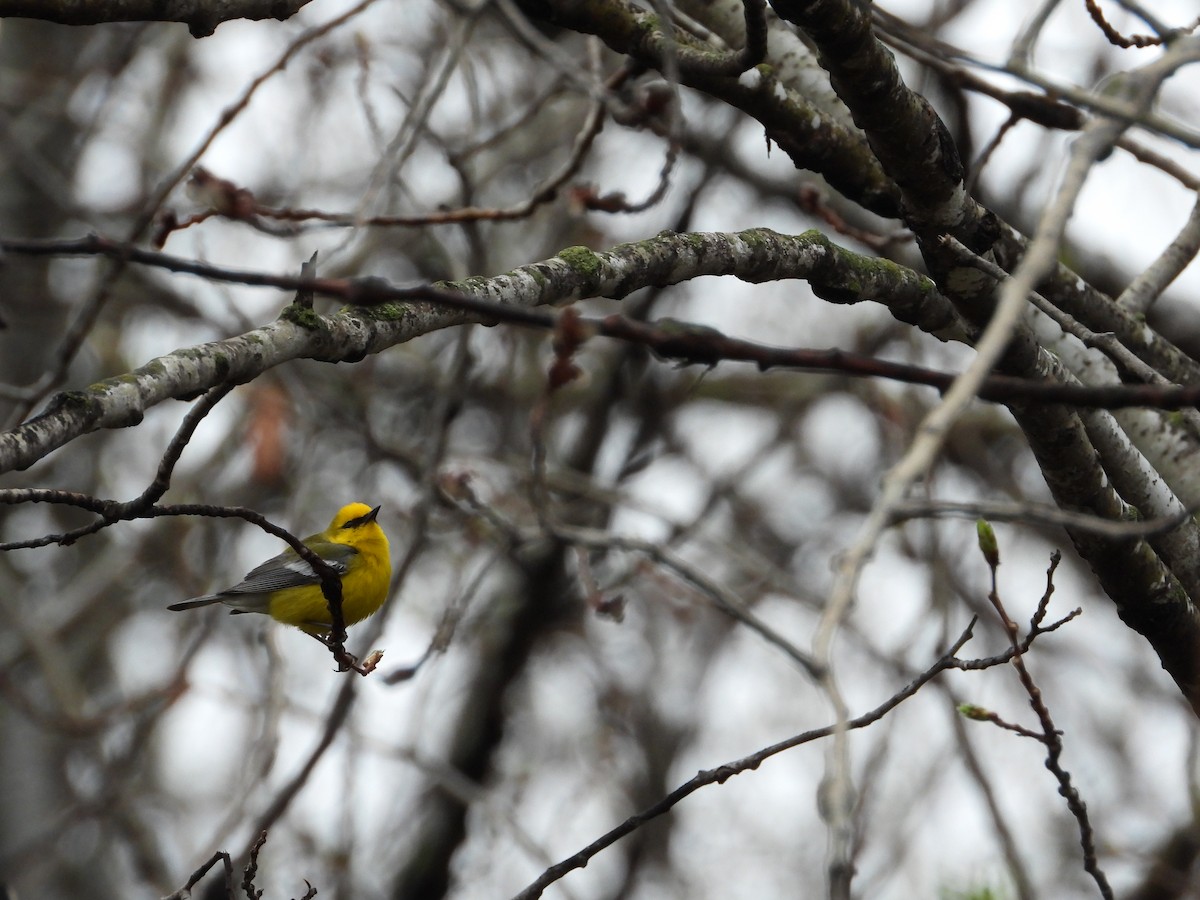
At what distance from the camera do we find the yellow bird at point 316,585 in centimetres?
547

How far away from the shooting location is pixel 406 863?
9.14 metres

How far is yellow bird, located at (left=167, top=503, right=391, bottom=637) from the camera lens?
5.47m

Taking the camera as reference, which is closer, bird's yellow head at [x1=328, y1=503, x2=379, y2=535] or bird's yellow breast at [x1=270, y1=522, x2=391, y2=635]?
bird's yellow breast at [x1=270, y1=522, x2=391, y2=635]

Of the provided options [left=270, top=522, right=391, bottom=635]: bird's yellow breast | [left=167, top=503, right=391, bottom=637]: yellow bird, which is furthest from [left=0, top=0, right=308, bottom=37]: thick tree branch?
[left=270, top=522, right=391, bottom=635]: bird's yellow breast

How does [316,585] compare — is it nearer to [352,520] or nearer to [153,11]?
[352,520]

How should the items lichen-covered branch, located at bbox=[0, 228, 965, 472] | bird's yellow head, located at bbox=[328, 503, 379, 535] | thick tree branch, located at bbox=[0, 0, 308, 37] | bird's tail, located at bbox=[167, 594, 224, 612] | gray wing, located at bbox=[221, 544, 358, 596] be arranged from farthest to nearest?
bird's yellow head, located at bbox=[328, 503, 379, 535]
gray wing, located at bbox=[221, 544, 358, 596]
bird's tail, located at bbox=[167, 594, 224, 612]
thick tree branch, located at bbox=[0, 0, 308, 37]
lichen-covered branch, located at bbox=[0, 228, 965, 472]

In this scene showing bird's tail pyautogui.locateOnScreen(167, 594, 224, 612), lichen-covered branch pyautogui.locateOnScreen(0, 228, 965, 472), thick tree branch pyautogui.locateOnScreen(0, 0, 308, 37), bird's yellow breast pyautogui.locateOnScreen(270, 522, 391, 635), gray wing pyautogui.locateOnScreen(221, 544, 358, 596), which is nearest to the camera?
lichen-covered branch pyautogui.locateOnScreen(0, 228, 965, 472)

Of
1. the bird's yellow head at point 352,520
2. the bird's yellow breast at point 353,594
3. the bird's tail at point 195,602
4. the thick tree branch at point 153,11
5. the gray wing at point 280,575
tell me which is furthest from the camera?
the bird's yellow head at point 352,520

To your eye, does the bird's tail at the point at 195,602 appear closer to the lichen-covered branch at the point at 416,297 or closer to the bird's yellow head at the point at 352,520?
the bird's yellow head at the point at 352,520

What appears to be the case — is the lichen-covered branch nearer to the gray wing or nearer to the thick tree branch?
the thick tree branch

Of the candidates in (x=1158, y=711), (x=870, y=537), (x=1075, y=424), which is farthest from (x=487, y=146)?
(x=1158, y=711)

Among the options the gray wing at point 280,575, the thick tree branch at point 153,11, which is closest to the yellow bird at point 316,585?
the gray wing at point 280,575

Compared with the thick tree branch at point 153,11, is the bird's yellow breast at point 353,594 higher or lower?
higher

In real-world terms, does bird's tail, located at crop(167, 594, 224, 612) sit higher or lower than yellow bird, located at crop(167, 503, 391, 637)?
lower
